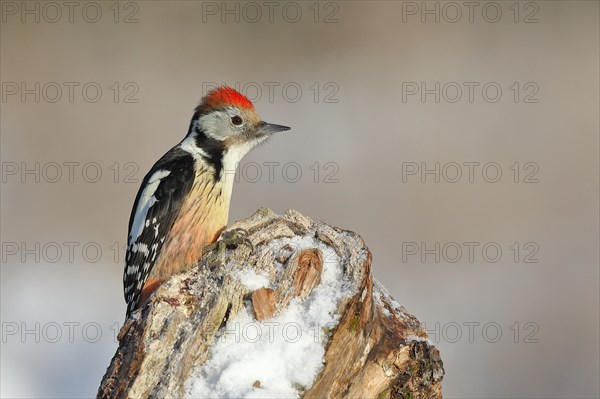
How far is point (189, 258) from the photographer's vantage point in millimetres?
3814

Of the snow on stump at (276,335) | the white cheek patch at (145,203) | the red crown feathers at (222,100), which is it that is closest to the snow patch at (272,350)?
the snow on stump at (276,335)

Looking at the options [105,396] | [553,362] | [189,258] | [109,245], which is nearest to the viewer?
[105,396]

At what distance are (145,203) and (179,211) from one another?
197 millimetres

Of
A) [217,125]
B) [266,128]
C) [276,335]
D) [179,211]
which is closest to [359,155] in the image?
[266,128]

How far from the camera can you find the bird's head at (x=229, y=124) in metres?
4.34

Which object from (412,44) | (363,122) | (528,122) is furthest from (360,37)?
(528,122)

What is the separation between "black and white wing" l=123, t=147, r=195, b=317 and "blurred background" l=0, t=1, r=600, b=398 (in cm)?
145

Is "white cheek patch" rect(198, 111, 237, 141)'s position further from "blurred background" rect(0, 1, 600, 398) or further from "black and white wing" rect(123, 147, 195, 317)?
"blurred background" rect(0, 1, 600, 398)

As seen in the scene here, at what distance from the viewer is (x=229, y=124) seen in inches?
172

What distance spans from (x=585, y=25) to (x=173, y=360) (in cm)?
922

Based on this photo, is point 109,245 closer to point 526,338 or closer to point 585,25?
point 526,338

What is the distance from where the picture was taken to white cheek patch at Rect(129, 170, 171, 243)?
400 cm

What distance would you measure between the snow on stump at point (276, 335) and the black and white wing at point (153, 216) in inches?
36.3

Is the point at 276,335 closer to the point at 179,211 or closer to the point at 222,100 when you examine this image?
the point at 179,211
